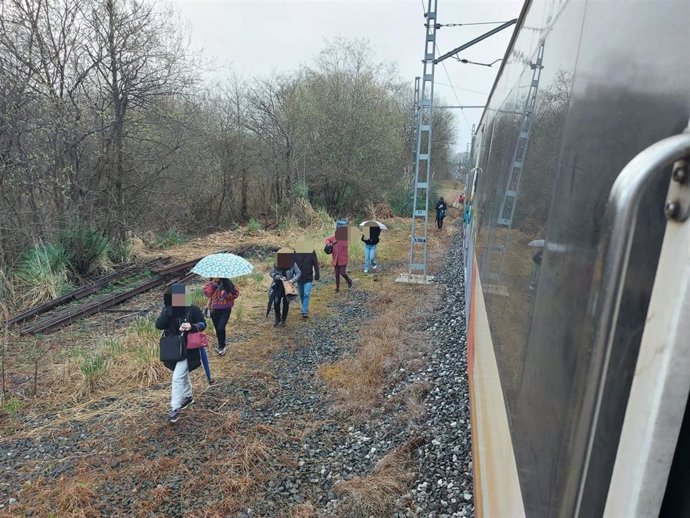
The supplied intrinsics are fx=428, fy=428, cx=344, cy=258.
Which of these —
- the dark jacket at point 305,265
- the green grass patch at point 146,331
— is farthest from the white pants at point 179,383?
the dark jacket at point 305,265

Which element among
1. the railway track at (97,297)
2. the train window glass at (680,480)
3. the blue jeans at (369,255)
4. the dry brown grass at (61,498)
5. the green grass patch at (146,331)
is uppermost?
the train window glass at (680,480)

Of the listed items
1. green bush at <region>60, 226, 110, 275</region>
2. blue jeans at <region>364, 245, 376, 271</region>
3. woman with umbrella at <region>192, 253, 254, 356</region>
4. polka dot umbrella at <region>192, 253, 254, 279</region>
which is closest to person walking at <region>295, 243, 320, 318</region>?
woman with umbrella at <region>192, 253, 254, 356</region>

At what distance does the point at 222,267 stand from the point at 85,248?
6.95 meters

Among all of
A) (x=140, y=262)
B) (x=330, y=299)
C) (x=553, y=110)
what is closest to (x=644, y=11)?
(x=553, y=110)

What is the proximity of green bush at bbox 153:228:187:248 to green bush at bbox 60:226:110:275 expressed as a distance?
351 cm

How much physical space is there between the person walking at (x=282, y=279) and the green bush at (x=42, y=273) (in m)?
4.88

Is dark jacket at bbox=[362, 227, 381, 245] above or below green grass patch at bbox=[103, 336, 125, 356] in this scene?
above

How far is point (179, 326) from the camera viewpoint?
4.38m

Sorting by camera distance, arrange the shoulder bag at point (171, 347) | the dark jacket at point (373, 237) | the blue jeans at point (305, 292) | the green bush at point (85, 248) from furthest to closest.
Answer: the dark jacket at point (373, 237)
the green bush at point (85, 248)
the blue jeans at point (305, 292)
the shoulder bag at point (171, 347)

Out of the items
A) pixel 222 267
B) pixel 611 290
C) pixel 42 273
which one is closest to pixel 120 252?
pixel 42 273

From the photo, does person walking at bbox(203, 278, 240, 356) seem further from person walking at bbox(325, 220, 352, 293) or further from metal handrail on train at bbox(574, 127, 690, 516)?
metal handrail on train at bbox(574, 127, 690, 516)

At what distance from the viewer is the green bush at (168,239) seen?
1460cm

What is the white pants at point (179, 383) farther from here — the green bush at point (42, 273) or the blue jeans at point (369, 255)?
the blue jeans at point (369, 255)

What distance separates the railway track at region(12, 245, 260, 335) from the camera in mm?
7480
